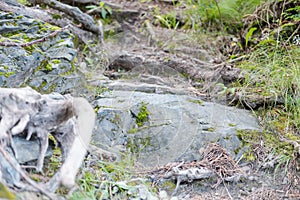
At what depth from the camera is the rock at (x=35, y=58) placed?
7.66 ft

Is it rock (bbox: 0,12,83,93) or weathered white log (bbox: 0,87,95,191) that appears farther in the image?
rock (bbox: 0,12,83,93)

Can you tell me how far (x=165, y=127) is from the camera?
2.28 m

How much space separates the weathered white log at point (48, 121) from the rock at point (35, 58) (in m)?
0.59

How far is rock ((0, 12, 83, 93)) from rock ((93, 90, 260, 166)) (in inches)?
13.2

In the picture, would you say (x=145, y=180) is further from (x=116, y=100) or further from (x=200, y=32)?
(x=200, y=32)

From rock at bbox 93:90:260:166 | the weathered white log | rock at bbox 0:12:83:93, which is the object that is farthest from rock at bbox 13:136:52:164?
rock at bbox 0:12:83:93

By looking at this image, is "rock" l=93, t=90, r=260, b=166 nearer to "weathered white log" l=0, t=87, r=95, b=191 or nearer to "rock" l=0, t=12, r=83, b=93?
"rock" l=0, t=12, r=83, b=93

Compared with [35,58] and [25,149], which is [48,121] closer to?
[25,149]

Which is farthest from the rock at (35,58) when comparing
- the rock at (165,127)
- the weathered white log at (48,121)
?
the weathered white log at (48,121)

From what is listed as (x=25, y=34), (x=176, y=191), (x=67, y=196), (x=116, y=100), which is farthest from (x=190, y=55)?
(x=67, y=196)

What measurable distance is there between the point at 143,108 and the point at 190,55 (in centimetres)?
120

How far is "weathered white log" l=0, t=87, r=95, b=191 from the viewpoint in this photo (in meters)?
1.57

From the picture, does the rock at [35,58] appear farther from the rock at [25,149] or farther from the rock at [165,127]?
the rock at [25,149]

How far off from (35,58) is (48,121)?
36.9 inches
